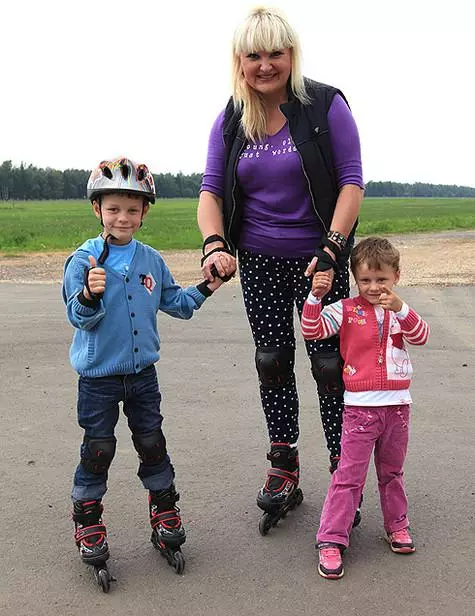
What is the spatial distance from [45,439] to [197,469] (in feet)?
3.42

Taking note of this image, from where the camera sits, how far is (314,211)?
10.6ft

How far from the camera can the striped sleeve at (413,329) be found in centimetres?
307

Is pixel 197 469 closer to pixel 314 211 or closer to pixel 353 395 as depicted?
pixel 353 395

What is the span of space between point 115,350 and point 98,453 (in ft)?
1.38

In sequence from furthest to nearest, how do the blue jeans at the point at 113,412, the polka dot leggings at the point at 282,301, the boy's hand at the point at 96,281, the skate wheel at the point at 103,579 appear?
the polka dot leggings at the point at 282,301 < the blue jeans at the point at 113,412 < the skate wheel at the point at 103,579 < the boy's hand at the point at 96,281

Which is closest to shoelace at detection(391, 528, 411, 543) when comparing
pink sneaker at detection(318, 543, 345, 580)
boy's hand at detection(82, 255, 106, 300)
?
pink sneaker at detection(318, 543, 345, 580)

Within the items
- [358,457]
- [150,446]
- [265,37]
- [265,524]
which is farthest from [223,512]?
[265,37]

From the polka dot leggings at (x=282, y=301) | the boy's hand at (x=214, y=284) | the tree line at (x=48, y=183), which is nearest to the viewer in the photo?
the boy's hand at (x=214, y=284)

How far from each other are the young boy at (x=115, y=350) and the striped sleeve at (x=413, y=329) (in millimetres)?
1019

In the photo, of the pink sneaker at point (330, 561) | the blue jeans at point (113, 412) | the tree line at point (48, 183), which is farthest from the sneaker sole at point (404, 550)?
the tree line at point (48, 183)

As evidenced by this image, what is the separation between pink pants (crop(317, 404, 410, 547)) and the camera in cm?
312

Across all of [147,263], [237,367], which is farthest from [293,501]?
[237,367]

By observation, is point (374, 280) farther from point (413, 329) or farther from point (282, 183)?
point (282, 183)

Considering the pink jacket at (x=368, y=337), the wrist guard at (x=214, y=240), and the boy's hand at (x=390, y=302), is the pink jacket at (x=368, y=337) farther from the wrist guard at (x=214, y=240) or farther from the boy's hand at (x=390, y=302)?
the wrist guard at (x=214, y=240)
